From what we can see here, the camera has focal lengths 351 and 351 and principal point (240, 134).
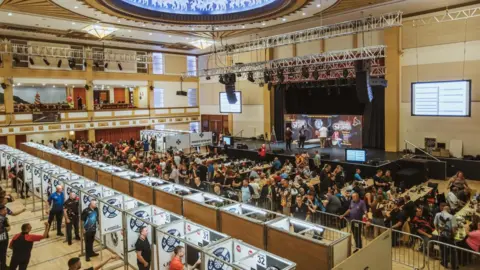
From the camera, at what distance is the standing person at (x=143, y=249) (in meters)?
6.25

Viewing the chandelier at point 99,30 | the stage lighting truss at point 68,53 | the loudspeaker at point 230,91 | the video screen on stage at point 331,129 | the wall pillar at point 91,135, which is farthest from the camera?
the wall pillar at point 91,135

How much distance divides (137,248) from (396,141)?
54.3 feet

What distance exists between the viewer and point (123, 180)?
1067 cm

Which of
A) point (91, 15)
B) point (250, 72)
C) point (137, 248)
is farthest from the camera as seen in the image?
point (250, 72)

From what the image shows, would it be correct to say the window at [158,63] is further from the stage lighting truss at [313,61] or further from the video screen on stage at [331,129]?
the video screen on stage at [331,129]

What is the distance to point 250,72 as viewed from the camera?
66.8ft

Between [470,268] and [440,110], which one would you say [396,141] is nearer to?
[440,110]

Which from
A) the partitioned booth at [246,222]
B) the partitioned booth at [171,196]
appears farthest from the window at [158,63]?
the partitioned booth at [246,222]

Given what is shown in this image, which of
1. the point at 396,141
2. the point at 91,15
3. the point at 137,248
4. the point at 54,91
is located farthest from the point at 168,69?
the point at 137,248

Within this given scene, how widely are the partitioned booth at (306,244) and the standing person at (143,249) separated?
85.1 inches

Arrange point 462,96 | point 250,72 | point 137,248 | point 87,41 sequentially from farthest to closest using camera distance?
point 87,41 → point 250,72 → point 462,96 → point 137,248

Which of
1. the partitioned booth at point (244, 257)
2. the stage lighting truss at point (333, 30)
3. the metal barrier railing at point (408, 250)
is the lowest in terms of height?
the metal barrier railing at point (408, 250)

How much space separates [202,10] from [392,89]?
10968 millimetres

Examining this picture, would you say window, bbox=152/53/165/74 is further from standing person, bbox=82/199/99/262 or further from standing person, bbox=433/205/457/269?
standing person, bbox=433/205/457/269
